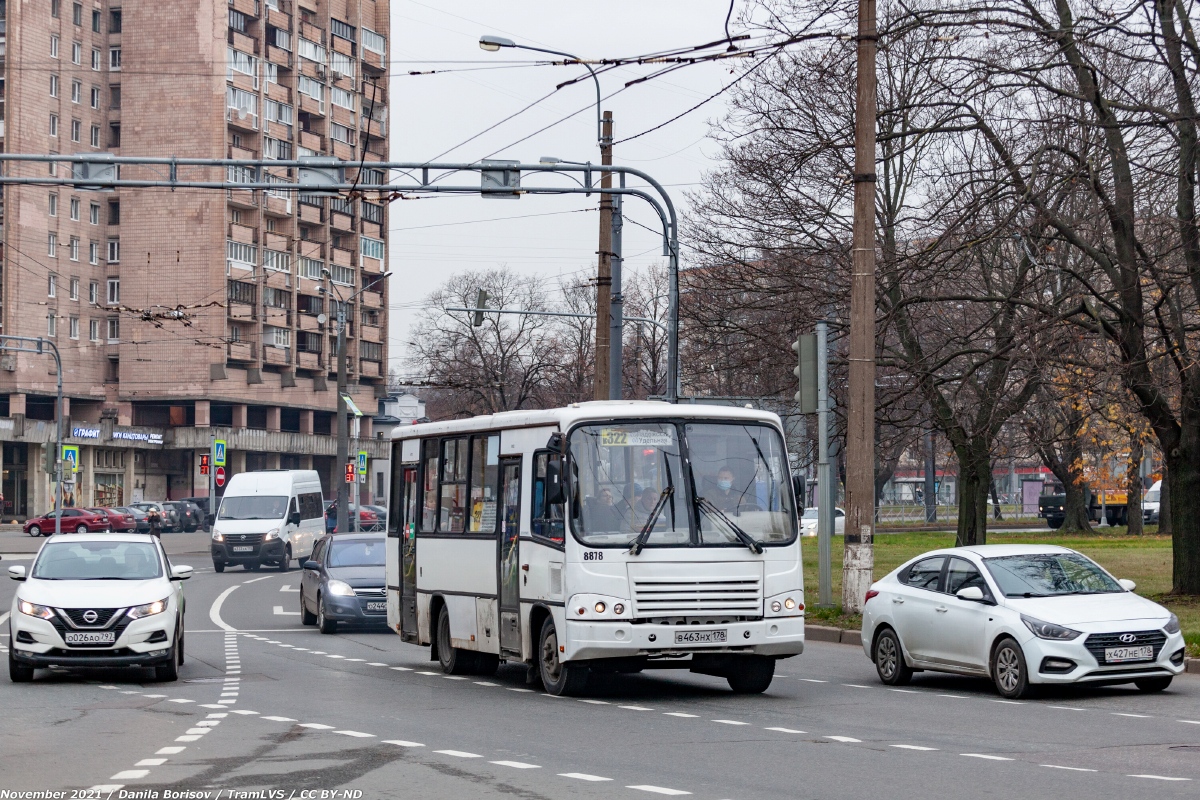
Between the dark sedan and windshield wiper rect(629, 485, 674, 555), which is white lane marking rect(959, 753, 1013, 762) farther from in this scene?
the dark sedan

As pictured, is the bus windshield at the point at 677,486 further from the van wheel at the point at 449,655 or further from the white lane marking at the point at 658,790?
the white lane marking at the point at 658,790

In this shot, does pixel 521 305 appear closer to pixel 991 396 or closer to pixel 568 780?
pixel 991 396

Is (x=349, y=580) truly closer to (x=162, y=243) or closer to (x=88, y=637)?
(x=88, y=637)

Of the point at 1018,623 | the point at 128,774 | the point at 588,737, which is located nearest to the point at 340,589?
the point at 1018,623

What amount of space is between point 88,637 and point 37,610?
59 centimetres

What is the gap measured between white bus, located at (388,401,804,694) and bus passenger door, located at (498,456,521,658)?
0.07 ft

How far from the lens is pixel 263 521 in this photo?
160ft

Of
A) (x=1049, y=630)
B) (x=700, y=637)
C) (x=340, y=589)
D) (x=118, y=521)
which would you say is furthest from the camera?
(x=118, y=521)

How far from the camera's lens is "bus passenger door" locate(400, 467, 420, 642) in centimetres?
1866

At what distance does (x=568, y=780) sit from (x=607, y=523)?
5264 mm

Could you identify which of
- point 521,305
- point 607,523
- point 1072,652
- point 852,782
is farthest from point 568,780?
point 521,305

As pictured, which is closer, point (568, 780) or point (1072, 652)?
point (568, 780)

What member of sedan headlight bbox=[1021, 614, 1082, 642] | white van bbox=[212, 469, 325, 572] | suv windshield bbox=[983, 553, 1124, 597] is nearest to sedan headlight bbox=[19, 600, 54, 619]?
suv windshield bbox=[983, 553, 1124, 597]

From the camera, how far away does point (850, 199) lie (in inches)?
1189
